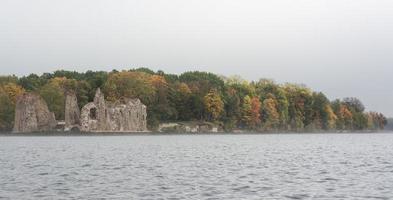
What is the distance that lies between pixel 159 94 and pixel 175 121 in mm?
7500

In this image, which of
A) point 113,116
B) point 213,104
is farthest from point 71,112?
point 213,104

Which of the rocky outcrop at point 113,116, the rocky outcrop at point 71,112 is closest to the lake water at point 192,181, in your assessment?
the rocky outcrop at point 71,112

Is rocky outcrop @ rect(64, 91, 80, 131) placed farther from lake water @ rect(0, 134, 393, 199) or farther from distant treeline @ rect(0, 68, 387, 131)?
lake water @ rect(0, 134, 393, 199)

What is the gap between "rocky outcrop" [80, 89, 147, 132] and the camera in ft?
426

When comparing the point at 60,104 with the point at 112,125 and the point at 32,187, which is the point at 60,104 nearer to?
the point at 112,125

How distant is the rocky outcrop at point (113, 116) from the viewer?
426ft

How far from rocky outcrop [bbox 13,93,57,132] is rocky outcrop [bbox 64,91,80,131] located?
3.17 metres

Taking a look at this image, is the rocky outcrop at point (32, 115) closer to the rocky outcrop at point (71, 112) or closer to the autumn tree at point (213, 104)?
the rocky outcrop at point (71, 112)

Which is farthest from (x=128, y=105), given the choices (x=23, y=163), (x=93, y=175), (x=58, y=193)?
(x=58, y=193)

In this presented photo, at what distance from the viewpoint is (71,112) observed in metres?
129

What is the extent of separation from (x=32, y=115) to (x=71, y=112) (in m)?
7.79

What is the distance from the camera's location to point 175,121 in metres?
148

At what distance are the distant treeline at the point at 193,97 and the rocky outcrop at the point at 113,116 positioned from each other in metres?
5.81

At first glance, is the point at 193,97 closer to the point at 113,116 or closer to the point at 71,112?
the point at 113,116
